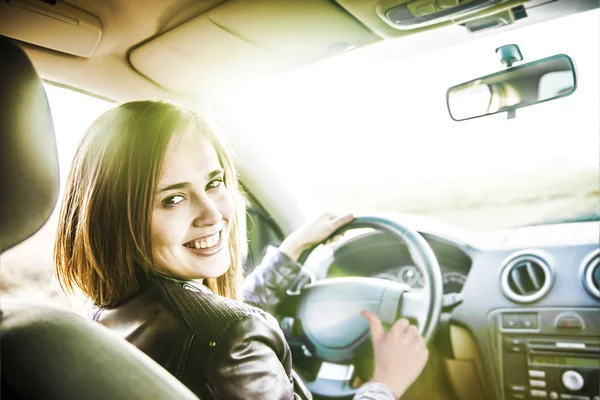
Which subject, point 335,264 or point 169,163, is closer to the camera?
point 169,163

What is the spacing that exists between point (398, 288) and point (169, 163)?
998 mm

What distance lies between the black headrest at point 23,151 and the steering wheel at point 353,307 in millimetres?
1291

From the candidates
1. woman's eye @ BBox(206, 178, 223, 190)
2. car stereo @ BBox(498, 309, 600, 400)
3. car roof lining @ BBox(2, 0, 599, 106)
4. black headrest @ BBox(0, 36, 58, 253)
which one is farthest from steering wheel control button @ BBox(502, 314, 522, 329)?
black headrest @ BBox(0, 36, 58, 253)

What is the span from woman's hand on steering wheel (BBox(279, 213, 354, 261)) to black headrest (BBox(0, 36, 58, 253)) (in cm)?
134

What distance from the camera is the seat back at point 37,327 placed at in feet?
2.94

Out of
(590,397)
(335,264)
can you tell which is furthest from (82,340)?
(590,397)

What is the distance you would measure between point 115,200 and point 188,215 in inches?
8.4

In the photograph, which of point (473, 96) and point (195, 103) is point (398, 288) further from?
point (195, 103)

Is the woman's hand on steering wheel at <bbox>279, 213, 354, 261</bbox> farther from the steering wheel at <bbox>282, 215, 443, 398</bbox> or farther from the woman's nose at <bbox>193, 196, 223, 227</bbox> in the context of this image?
the woman's nose at <bbox>193, 196, 223, 227</bbox>

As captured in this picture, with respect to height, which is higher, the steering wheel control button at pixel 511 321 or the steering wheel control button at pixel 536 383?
the steering wheel control button at pixel 511 321

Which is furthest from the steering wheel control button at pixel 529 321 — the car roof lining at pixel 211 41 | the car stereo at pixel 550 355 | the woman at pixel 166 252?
the car roof lining at pixel 211 41

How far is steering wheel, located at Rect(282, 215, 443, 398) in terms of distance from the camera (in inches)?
72.9

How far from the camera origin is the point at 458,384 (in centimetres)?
202

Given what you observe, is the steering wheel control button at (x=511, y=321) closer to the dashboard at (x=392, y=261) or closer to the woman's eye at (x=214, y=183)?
→ the dashboard at (x=392, y=261)
